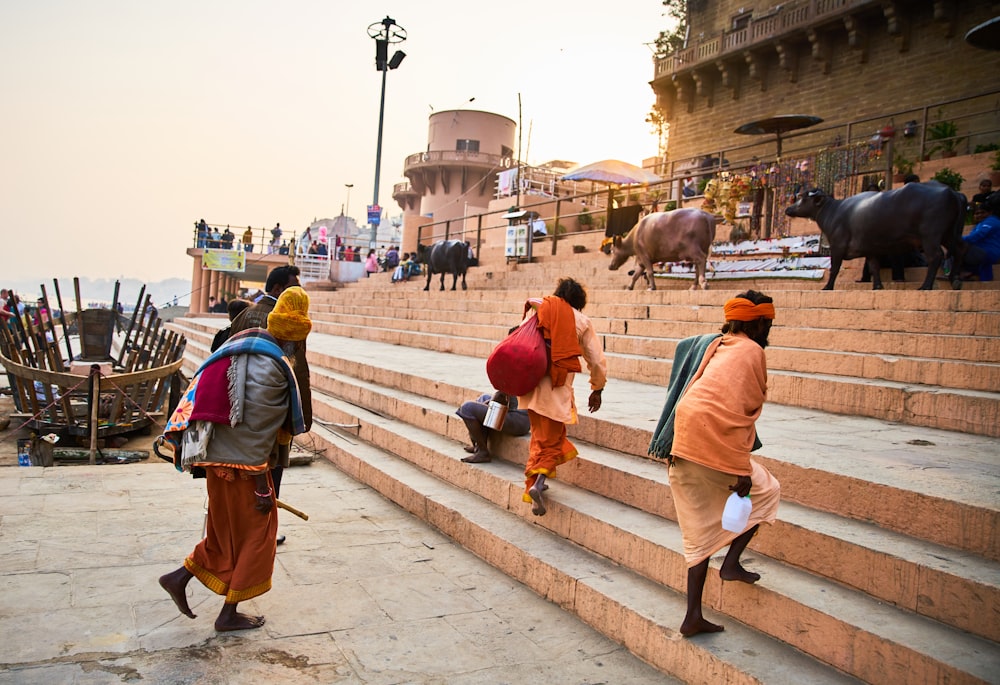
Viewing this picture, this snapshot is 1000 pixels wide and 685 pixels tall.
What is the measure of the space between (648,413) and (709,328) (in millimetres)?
2998

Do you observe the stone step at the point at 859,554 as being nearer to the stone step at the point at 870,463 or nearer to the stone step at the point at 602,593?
the stone step at the point at 870,463

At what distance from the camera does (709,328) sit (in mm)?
7781

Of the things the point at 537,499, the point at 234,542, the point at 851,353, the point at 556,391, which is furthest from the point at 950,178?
the point at 234,542

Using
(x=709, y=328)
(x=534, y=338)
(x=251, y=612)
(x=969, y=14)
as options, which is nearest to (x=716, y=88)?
(x=969, y=14)

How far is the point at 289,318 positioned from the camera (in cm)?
342

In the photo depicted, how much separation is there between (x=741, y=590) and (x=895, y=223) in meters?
5.61

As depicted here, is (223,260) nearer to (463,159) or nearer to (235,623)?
(463,159)

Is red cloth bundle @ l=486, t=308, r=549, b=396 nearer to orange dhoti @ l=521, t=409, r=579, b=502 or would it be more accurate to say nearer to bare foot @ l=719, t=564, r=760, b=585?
orange dhoti @ l=521, t=409, r=579, b=502

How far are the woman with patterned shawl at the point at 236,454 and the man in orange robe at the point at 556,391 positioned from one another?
1.45 metres

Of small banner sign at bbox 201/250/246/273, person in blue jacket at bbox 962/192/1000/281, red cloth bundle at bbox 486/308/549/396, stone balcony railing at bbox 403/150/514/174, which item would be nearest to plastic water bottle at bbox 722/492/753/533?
red cloth bundle at bbox 486/308/549/396

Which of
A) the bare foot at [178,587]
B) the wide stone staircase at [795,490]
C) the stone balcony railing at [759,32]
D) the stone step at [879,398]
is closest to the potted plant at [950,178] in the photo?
the wide stone staircase at [795,490]

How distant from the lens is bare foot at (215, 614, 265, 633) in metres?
3.20

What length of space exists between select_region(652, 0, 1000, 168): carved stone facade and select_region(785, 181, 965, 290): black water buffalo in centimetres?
784

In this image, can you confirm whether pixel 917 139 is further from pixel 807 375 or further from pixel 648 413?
pixel 648 413
